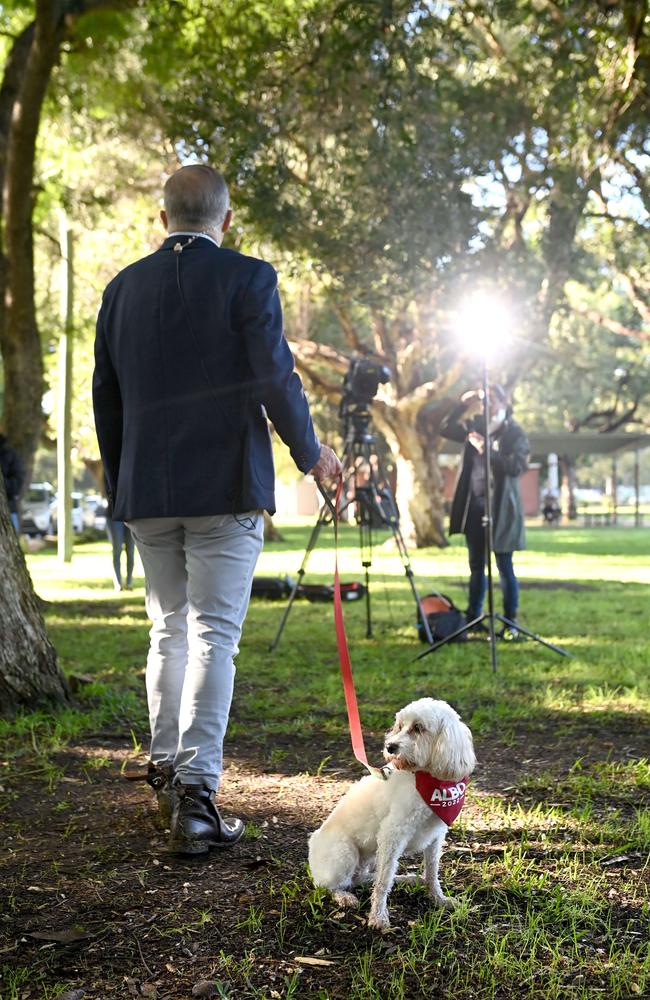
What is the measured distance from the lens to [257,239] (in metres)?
15.0

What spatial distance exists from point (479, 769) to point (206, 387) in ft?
7.15

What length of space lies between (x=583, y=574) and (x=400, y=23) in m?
8.51

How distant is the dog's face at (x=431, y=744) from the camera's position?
2678 millimetres

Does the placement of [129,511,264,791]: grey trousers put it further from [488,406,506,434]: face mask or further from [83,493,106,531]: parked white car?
[83,493,106,531]: parked white car

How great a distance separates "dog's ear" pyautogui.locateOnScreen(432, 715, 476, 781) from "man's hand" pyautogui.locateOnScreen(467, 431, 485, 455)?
5692 mm

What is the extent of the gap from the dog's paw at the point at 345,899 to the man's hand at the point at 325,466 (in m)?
1.36

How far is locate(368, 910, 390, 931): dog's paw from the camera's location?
8.87 feet

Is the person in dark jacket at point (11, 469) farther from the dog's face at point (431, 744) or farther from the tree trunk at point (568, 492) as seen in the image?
the tree trunk at point (568, 492)

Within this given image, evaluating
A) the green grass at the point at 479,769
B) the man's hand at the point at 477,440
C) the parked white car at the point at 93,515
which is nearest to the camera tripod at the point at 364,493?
the green grass at the point at 479,769

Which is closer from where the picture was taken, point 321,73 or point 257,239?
point 321,73

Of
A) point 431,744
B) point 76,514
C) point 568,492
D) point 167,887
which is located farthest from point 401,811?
point 568,492

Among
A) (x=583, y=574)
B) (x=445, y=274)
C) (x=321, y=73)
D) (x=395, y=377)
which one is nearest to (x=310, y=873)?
(x=321, y=73)

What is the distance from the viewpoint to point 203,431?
3289mm

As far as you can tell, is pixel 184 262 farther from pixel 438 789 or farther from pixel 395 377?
pixel 395 377
